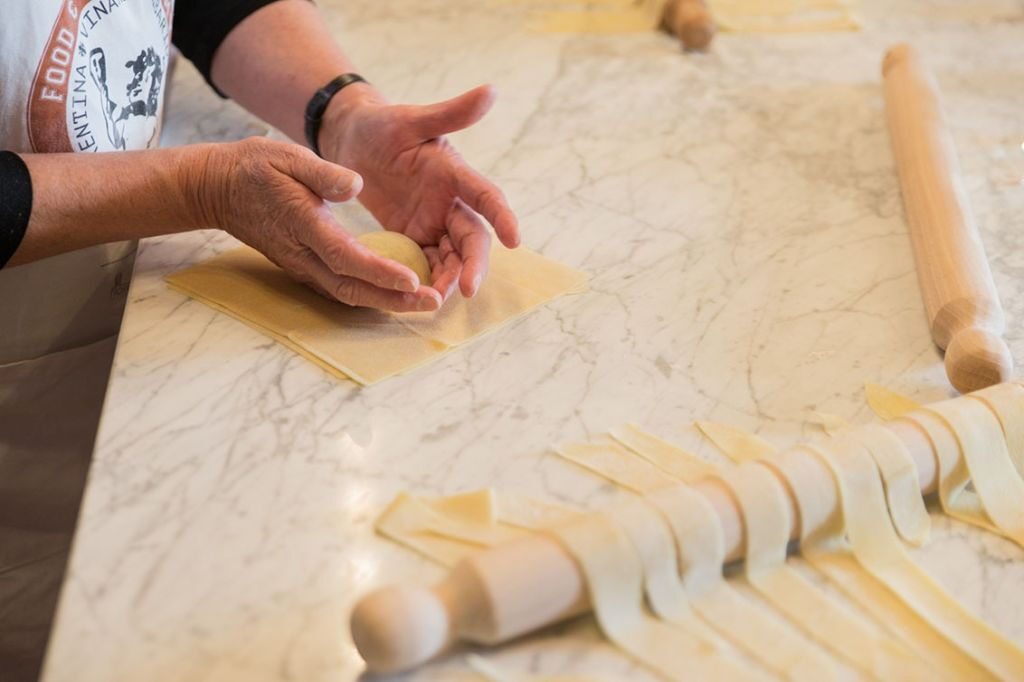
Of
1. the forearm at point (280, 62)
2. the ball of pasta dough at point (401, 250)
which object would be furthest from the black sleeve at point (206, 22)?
the ball of pasta dough at point (401, 250)

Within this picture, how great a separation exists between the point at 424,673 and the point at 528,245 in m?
0.61

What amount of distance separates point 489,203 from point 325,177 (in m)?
0.19

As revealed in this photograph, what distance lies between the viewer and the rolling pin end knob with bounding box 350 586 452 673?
61 cm

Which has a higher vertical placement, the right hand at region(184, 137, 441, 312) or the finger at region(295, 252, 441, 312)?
the right hand at region(184, 137, 441, 312)

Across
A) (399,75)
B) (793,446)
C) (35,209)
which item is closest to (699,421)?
(793,446)

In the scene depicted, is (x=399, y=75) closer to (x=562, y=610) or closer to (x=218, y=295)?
(x=218, y=295)

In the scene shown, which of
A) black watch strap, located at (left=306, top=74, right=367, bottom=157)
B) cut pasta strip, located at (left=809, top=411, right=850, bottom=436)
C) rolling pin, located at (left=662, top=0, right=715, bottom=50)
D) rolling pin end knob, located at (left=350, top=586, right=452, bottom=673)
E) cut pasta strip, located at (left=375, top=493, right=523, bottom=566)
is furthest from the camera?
rolling pin, located at (left=662, top=0, right=715, bottom=50)

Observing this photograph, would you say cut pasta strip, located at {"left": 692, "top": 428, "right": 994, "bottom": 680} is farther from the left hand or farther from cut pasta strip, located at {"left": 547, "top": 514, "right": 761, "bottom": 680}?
the left hand

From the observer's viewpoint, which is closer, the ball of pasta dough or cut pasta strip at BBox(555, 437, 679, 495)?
cut pasta strip at BBox(555, 437, 679, 495)

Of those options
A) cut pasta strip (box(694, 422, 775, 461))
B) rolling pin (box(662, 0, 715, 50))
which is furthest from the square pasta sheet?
rolling pin (box(662, 0, 715, 50))

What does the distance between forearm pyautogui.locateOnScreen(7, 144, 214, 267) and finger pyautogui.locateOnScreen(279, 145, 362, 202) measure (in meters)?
0.11

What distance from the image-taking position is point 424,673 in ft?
2.15

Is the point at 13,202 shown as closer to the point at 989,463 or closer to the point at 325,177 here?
the point at 325,177

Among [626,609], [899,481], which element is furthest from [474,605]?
[899,481]
